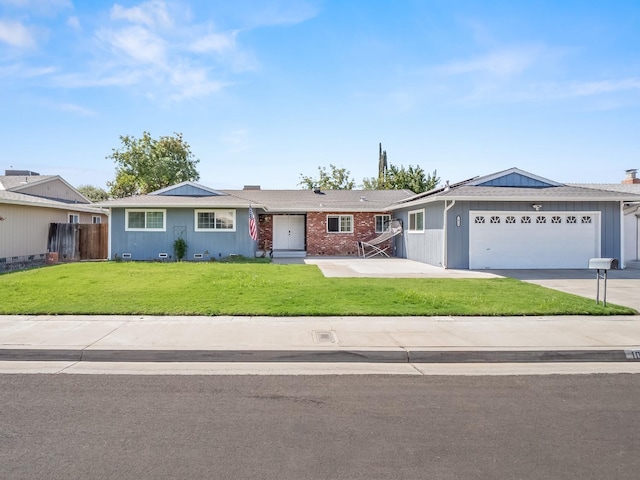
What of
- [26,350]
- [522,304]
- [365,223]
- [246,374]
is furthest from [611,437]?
[365,223]

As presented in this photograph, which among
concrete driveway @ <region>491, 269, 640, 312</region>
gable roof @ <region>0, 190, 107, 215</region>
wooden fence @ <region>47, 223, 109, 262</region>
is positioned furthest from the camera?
wooden fence @ <region>47, 223, 109, 262</region>

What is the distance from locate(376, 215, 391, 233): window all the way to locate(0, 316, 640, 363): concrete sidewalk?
16510 millimetres

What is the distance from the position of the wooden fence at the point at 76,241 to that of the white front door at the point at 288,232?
856 cm

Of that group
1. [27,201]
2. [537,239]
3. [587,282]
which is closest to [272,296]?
[587,282]

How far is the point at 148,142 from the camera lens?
41.6m

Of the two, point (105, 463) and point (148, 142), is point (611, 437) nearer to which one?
point (105, 463)

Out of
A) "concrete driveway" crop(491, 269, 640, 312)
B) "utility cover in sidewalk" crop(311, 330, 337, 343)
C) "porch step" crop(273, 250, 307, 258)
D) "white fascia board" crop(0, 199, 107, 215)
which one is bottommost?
"utility cover in sidewalk" crop(311, 330, 337, 343)

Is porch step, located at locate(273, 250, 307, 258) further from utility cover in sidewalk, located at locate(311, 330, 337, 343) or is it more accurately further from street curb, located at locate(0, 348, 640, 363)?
street curb, located at locate(0, 348, 640, 363)

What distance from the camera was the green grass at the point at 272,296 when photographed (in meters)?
8.18

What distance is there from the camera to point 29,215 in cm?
1909

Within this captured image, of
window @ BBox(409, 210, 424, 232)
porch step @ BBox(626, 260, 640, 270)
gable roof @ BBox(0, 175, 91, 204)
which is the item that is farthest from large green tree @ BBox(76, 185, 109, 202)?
porch step @ BBox(626, 260, 640, 270)

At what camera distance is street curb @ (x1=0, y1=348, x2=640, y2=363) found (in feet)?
19.0

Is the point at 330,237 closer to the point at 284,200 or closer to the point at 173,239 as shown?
the point at 284,200

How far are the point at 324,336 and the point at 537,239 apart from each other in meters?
12.9
